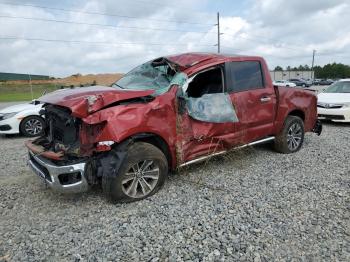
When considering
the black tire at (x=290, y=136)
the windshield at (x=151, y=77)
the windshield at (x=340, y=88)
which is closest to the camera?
the windshield at (x=151, y=77)

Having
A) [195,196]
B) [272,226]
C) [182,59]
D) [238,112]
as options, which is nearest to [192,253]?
[272,226]

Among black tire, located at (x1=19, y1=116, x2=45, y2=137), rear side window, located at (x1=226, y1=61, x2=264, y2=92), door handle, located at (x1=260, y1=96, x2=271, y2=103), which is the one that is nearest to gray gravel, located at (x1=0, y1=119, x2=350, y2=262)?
door handle, located at (x1=260, y1=96, x2=271, y2=103)

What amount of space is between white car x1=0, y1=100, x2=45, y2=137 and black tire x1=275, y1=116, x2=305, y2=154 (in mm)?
6213

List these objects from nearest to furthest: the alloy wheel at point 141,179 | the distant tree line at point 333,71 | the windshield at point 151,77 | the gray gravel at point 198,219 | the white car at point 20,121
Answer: the gray gravel at point 198,219 < the alloy wheel at point 141,179 < the windshield at point 151,77 < the white car at point 20,121 < the distant tree line at point 333,71

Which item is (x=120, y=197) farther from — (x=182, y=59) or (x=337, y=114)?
(x=337, y=114)

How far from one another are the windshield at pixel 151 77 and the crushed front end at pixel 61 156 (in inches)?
48.8

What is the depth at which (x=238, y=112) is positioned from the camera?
4902 mm

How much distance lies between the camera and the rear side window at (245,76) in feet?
16.3

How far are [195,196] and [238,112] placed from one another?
5.10 ft

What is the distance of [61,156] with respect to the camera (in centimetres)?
372

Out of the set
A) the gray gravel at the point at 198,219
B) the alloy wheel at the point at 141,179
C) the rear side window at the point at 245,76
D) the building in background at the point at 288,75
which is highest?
the building in background at the point at 288,75

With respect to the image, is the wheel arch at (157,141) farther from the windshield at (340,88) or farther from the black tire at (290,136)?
the windshield at (340,88)

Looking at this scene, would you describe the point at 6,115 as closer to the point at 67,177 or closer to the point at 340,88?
the point at 67,177

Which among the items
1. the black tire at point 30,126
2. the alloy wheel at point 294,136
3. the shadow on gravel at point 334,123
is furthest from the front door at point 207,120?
the shadow on gravel at point 334,123
